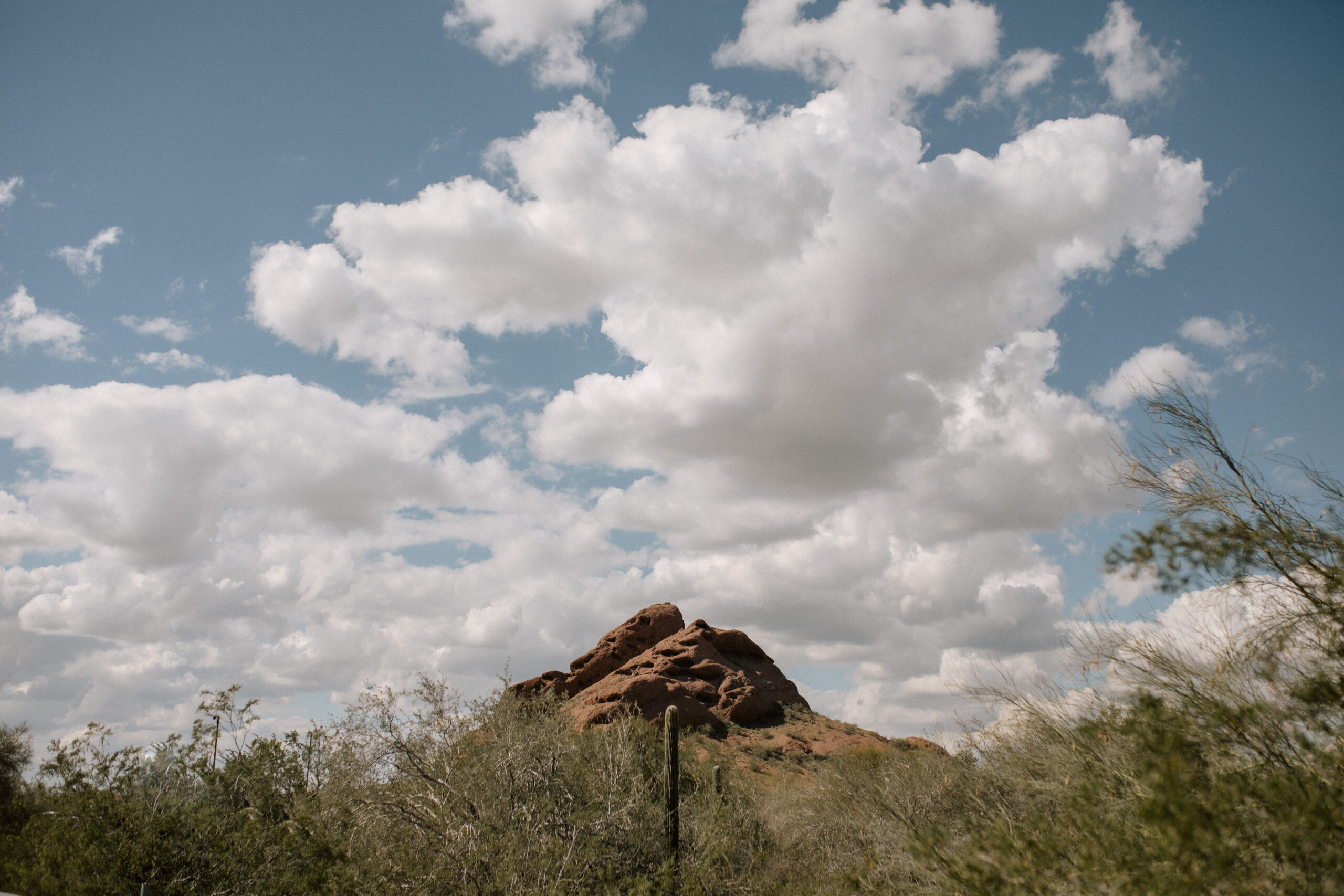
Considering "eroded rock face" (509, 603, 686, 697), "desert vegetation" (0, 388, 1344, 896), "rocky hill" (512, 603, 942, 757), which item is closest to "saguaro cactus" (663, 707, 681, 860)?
"desert vegetation" (0, 388, 1344, 896)

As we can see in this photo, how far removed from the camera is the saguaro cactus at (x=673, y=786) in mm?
13396

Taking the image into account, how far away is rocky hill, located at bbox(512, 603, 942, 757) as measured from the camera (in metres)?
36.0

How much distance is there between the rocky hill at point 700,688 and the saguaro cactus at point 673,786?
1673 centimetres

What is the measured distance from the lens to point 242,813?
47.6ft

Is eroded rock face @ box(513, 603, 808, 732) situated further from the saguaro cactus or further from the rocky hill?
the saguaro cactus

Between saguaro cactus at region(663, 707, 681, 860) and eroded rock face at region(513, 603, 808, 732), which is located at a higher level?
eroded rock face at region(513, 603, 808, 732)

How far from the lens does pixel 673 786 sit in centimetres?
1412

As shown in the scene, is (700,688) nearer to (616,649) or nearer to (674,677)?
(674,677)

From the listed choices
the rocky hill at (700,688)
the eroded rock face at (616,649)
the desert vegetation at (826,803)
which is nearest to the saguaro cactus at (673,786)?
the desert vegetation at (826,803)

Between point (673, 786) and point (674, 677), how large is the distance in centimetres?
2724

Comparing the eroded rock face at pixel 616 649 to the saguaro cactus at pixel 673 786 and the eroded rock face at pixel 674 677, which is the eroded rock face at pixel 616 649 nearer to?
the eroded rock face at pixel 674 677

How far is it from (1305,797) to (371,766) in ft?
36.5

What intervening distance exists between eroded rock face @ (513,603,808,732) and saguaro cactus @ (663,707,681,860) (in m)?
17.0

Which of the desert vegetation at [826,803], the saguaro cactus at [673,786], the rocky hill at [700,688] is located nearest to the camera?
the desert vegetation at [826,803]
